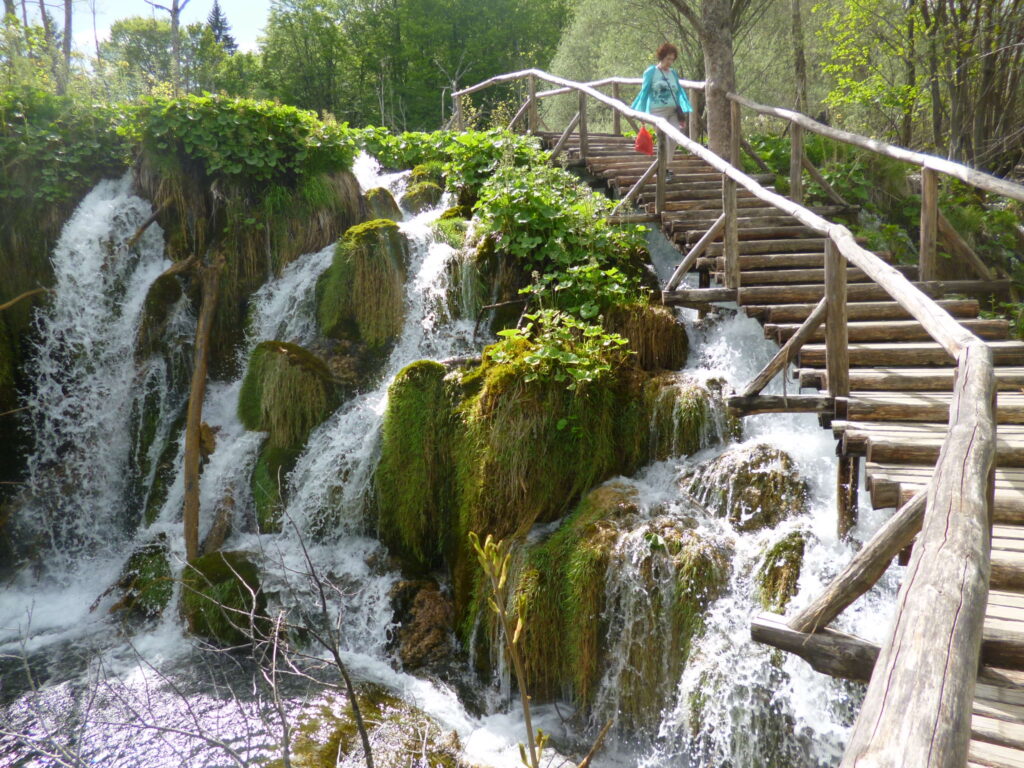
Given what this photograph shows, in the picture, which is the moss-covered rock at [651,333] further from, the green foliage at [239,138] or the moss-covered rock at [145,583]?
the green foliage at [239,138]

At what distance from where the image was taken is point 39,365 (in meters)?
8.66

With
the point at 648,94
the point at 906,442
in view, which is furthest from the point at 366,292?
the point at 906,442

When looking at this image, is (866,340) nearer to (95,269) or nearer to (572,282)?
(572,282)

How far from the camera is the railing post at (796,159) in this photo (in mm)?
7039

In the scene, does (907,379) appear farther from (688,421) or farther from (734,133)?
(734,133)

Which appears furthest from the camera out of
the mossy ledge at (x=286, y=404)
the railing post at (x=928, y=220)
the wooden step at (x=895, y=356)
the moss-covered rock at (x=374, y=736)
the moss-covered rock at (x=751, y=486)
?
the mossy ledge at (x=286, y=404)

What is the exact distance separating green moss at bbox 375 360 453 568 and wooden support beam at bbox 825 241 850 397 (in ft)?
10.8

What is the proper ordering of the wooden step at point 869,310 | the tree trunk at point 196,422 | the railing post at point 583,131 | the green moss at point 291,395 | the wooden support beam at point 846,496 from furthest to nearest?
the railing post at point 583,131 → the green moss at point 291,395 → the tree trunk at point 196,422 → the wooden step at point 869,310 → the wooden support beam at point 846,496

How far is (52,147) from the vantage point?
934cm

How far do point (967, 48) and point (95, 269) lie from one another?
10209 millimetres

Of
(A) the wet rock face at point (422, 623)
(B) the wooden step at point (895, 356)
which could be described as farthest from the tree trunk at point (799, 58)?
(A) the wet rock face at point (422, 623)

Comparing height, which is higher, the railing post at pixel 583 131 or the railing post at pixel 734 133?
the railing post at pixel 583 131

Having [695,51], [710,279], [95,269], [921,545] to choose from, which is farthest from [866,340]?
[695,51]

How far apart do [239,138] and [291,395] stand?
4091mm
